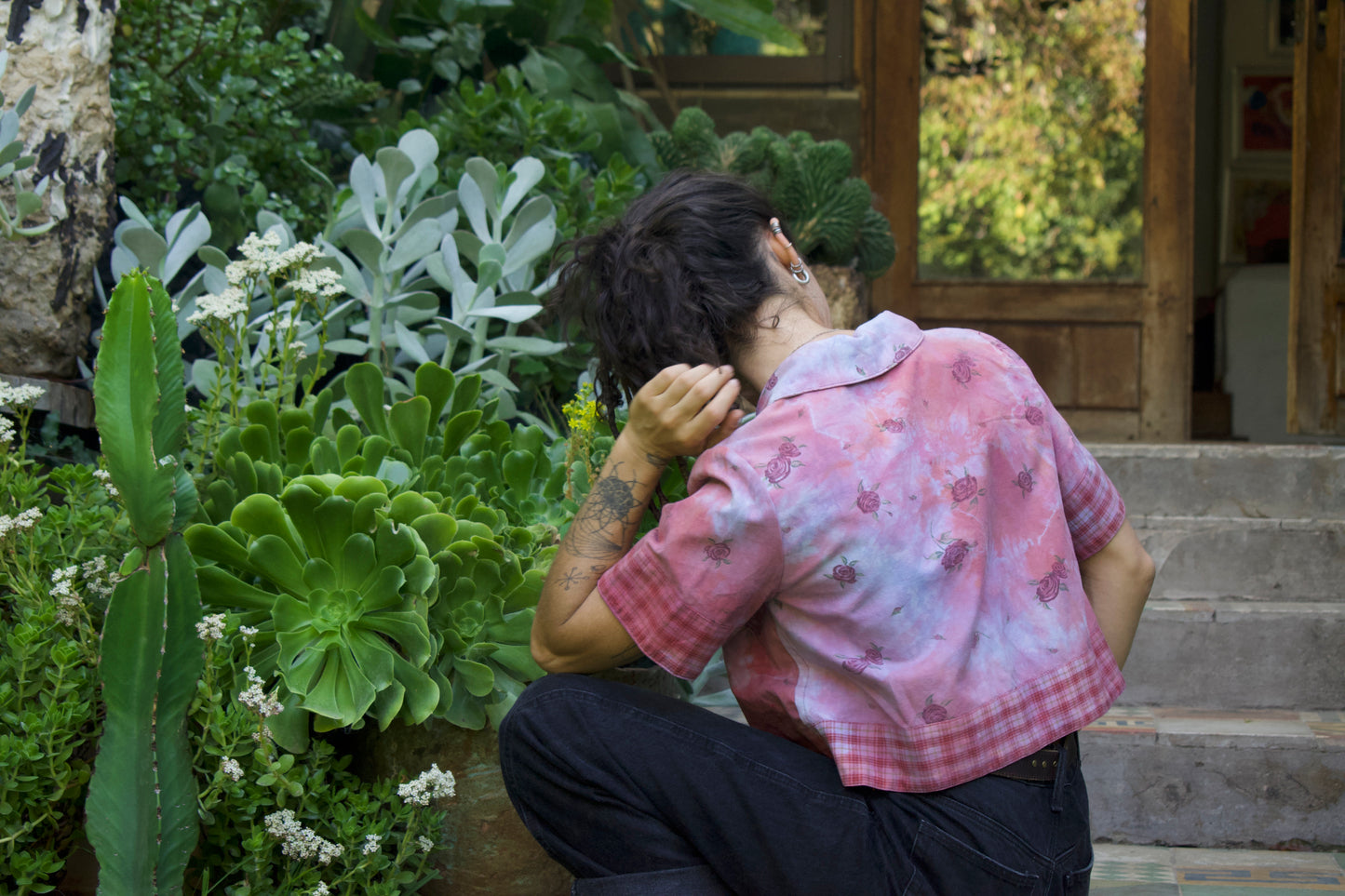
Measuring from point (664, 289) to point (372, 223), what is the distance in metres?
1.15

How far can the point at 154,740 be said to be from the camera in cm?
127

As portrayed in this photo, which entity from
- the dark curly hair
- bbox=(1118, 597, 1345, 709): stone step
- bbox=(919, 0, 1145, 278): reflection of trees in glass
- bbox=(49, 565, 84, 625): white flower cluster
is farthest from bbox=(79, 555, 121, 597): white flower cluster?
bbox=(919, 0, 1145, 278): reflection of trees in glass

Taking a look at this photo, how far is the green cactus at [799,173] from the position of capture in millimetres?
3100

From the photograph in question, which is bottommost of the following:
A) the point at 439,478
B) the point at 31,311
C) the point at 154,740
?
the point at 154,740

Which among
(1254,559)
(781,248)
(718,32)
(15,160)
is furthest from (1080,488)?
Answer: (718,32)

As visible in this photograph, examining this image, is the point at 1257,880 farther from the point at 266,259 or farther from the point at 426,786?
the point at 266,259

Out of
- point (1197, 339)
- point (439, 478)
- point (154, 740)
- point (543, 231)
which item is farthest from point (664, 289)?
point (1197, 339)

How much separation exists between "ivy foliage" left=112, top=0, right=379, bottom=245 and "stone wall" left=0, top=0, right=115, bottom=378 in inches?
6.7

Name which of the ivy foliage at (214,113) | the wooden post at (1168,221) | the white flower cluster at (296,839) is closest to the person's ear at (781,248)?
the white flower cluster at (296,839)

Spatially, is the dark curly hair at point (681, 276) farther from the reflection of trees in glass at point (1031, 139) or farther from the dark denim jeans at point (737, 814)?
the reflection of trees in glass at point (1031, 139)

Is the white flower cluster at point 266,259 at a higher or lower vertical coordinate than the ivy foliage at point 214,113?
lower

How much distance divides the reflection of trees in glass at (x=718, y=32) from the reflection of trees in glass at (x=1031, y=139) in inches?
22.5

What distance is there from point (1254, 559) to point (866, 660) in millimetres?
1952

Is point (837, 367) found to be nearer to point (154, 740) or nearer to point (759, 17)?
point (154, 740)
